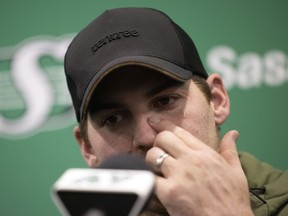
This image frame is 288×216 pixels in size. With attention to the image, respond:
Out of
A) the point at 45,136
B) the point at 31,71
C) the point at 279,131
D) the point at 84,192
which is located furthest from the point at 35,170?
the point at 84,192

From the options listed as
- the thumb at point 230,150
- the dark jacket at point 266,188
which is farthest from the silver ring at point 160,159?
the dark jacket at point 266,188

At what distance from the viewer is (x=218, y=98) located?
1.08 m

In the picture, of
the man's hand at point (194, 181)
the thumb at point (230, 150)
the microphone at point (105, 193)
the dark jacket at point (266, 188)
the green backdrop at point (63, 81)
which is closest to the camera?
the microphone at point (105, 193)

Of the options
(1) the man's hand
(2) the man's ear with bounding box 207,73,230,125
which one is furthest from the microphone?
(2) the man's ear with bounding box 207,73,230,125

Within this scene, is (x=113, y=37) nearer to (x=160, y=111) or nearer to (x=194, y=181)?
(x=160, y=111)

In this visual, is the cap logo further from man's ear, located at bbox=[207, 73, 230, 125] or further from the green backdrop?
the green backdrop

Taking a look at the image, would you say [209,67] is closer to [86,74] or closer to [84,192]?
[86,74]

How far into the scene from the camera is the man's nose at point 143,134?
80cm

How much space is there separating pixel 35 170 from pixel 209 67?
75 cm

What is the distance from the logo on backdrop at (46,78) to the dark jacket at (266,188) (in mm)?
373

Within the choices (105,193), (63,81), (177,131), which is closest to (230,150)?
(177,131)

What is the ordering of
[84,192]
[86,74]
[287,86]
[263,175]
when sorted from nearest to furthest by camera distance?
[84,192] < [86,74] < [263,175] < [287,86]

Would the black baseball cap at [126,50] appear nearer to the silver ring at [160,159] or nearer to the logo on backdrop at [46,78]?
the silver ring at [160,159]

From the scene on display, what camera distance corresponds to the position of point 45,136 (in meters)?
1.49
